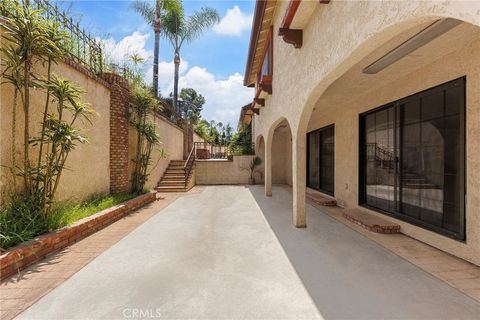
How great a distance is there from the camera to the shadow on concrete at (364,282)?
215cm

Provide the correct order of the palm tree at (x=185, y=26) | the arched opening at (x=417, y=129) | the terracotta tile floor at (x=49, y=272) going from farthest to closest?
the palm tree at (x=185, y=26) < the arched opening at (x=417, y=129) < the terracotta tile floor at (x=49, y=272)

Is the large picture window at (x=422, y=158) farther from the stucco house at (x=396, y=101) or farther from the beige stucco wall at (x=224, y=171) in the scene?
the beige stucco wall at (x=224, y=171)

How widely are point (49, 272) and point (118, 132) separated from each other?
177 inches

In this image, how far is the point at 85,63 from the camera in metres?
5.39

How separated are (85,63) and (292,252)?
6.28 meters

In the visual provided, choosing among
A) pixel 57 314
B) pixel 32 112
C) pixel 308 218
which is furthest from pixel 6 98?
pixel 308 218

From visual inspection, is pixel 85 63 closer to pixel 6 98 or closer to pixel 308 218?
pixel 6 98

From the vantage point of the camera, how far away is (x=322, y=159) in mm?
8328

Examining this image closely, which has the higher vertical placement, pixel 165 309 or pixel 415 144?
pixel 415 144

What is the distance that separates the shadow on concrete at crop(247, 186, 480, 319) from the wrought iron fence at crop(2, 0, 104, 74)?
220 inches

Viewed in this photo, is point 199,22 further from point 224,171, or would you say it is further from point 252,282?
point 252,282

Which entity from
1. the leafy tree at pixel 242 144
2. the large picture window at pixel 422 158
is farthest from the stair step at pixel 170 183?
the large picture window at pixel 422 158

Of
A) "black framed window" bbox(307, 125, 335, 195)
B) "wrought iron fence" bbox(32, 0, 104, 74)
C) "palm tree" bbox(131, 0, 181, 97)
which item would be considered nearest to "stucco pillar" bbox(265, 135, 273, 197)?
"black framed window" bbox(307, 125, 335, 195)

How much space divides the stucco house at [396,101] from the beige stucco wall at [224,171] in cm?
626
